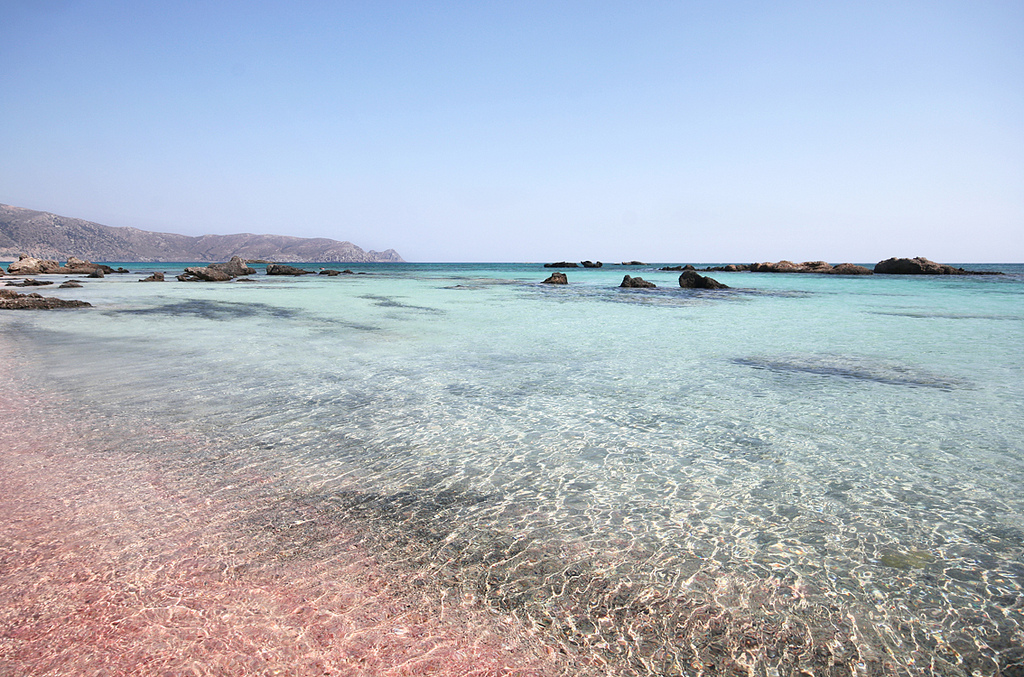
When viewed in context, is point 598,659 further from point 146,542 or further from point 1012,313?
point 1012,313

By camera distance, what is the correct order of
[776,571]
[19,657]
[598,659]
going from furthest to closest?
[776,571] < [598,659] < [19,657]

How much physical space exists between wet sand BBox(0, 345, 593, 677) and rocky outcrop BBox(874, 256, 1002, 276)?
64183 millimetres

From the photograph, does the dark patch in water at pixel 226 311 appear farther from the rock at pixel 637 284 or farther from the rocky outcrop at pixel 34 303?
the rock at pixel 637 284

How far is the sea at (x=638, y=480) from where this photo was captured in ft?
7.64

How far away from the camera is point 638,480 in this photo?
383cm

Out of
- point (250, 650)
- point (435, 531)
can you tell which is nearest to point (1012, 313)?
point (435, 531)

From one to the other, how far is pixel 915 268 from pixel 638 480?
63628 mm

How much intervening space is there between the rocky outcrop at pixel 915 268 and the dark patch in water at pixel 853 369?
55.9m

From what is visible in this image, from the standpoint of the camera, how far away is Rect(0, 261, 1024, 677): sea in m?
2.33

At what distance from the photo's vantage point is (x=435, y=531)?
3064mm

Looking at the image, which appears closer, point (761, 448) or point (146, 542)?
point (146, 542)

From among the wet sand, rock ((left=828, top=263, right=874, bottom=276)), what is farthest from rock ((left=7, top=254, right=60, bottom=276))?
rock ((left=828, top=263, right=874, bottom=276))

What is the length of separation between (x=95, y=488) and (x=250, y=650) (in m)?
2.18

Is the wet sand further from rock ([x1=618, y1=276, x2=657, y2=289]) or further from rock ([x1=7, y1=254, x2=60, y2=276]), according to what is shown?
rock ([x1=7, y1=254, x2=60, y2=276])
